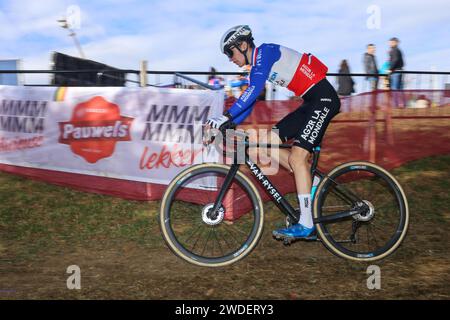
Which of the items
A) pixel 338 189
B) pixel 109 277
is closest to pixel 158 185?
pixel 109 277

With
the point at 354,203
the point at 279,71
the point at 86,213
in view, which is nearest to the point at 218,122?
the point at 279,71

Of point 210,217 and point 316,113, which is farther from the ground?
point 316,113

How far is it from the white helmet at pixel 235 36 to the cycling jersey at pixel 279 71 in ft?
0.53

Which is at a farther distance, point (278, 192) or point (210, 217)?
point (278, 192)

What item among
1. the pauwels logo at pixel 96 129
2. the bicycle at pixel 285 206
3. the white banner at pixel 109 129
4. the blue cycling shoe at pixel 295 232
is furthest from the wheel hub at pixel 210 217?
the pauwels logo at pixel 96 129

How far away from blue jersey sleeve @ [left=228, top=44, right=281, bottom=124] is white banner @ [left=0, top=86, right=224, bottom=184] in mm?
1876

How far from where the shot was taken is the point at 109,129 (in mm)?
6512

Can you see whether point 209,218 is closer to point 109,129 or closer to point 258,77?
point 258,77

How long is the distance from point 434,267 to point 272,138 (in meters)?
1.96

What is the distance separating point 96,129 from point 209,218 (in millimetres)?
3301

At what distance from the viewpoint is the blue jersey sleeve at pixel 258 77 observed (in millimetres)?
3758

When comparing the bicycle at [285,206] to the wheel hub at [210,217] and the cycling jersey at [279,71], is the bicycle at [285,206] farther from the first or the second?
the cycling jersey at [279,71]
